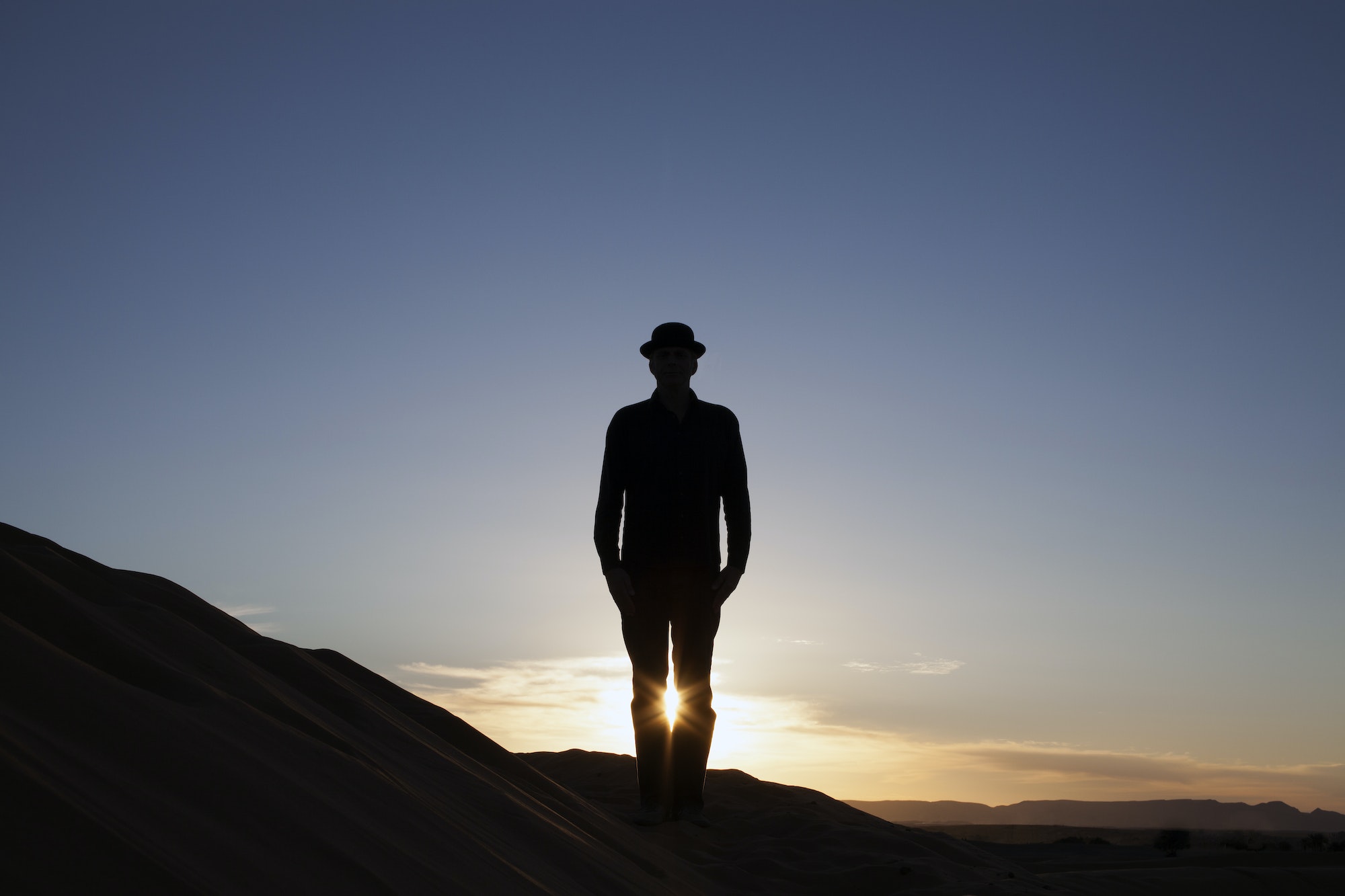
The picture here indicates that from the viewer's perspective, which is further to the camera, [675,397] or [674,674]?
[675,397]

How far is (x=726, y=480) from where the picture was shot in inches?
198

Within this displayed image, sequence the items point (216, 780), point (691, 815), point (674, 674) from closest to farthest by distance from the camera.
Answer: point (216, 780), point (691, 815), point (674, 674)

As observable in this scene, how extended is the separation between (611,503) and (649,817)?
5.01 ft

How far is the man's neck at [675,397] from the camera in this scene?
4.91 metres

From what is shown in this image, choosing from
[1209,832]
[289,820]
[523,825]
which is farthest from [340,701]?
[1209,832]

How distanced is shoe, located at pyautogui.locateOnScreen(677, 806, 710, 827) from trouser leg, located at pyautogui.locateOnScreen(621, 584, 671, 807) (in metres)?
0.09

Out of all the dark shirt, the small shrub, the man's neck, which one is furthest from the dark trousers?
the small shrub

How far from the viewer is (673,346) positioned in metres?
4.90

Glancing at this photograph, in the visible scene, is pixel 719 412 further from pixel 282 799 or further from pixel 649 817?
pixel 282 799

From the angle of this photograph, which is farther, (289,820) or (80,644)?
(80,644)

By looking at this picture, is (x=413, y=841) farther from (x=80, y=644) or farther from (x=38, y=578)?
(x=38, y=578)

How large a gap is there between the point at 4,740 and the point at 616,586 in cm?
346

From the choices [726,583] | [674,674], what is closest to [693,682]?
[674,674]

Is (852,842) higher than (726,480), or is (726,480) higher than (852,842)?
(726,480)
